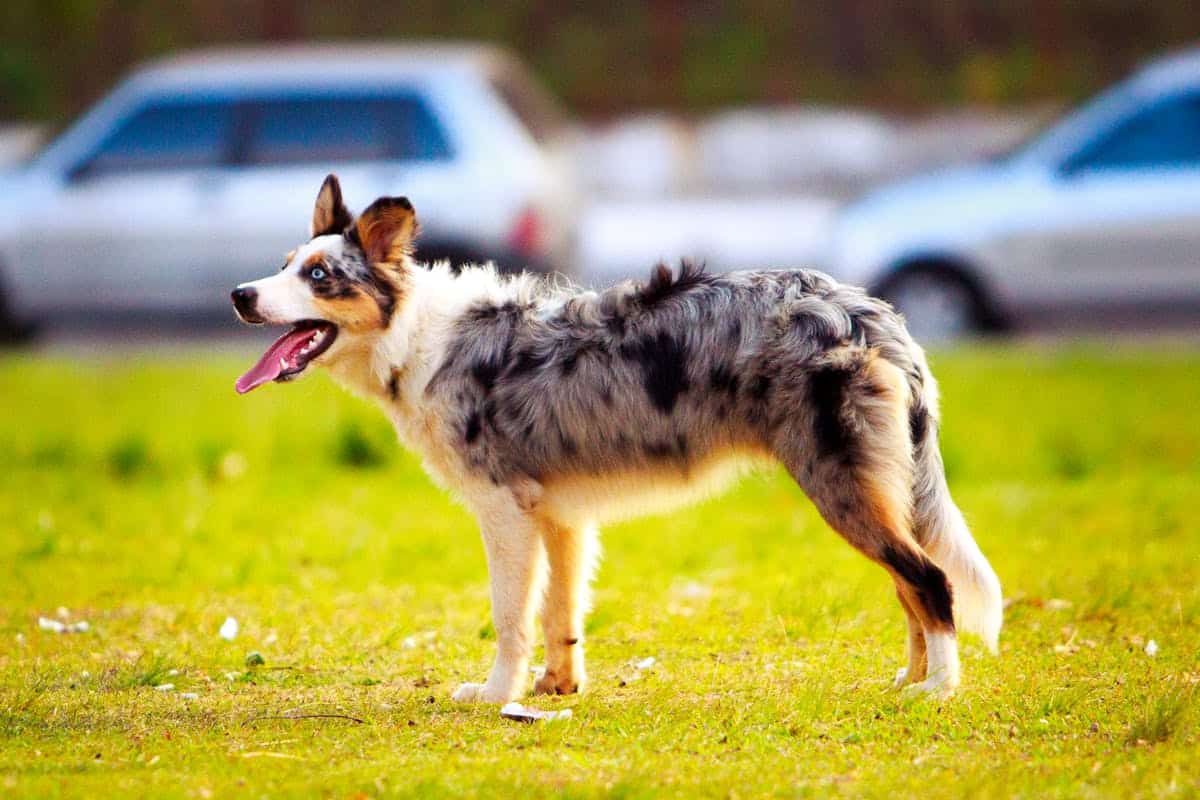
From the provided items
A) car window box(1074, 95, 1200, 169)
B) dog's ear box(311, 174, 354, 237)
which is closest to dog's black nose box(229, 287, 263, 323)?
dog's ear box(311, 174, 354, 237)

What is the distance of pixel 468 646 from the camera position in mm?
6438

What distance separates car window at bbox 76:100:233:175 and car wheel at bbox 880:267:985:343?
567 cm

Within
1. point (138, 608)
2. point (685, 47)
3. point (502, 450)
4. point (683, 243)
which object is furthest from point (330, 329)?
point (685, 47)

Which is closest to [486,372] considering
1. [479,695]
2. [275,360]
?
[275,360]

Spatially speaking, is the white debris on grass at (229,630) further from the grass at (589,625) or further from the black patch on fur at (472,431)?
the black patch on fur at (472,431)

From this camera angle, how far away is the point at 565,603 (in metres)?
5.87

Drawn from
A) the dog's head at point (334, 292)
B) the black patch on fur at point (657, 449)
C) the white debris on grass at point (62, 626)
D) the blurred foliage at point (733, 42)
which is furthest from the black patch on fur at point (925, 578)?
the blurred foliage at point (733, 42)

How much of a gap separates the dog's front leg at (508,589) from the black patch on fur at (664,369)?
23.1 inches

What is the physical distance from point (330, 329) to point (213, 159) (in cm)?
898

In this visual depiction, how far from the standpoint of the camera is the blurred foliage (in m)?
22.0

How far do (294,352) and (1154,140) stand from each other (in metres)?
9.55

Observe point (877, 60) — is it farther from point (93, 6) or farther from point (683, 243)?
point (93, 6)

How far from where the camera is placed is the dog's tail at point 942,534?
17.8 feet

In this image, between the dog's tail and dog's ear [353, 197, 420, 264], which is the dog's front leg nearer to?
dog's ear [353, 197, 420, 264]
